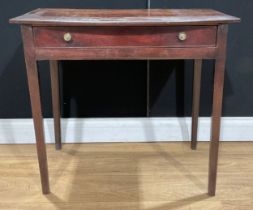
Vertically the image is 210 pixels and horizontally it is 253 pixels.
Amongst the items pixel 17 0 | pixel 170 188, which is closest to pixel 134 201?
pixel 170 188

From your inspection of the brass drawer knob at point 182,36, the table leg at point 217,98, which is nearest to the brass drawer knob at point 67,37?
the brass drawer knob at point 182,36

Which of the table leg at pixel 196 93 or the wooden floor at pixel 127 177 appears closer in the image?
the wooden floor at pixel 127 177

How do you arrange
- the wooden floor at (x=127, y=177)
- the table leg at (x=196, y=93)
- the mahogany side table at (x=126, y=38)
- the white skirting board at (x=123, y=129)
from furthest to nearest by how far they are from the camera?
Result: the white skirting board at (x=123, y=129) → the table leg at (x=196, y=93) → the wooden floor at (x=127, y=177) → the mahogany side table at (x=126, y=38)

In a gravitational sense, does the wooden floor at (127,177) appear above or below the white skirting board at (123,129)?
below

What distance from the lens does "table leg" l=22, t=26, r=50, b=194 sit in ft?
3.68

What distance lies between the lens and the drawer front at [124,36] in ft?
3.66

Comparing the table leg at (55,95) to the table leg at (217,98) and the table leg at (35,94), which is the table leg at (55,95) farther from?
the table leg at (217,98)

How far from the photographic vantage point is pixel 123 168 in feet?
4.98

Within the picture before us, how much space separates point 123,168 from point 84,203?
28 centimetres

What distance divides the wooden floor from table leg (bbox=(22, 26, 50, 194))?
0.11m

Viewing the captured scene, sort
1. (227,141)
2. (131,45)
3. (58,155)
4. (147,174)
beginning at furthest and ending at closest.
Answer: (227,141), (58,155), (147,174), (131,45)

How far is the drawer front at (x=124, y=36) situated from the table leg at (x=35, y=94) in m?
0.03

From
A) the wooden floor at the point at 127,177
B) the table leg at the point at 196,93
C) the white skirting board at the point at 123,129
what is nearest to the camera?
the wooden floor at the point at 127,177

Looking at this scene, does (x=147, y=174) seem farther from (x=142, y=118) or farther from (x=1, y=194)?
(x=1, y=194)
